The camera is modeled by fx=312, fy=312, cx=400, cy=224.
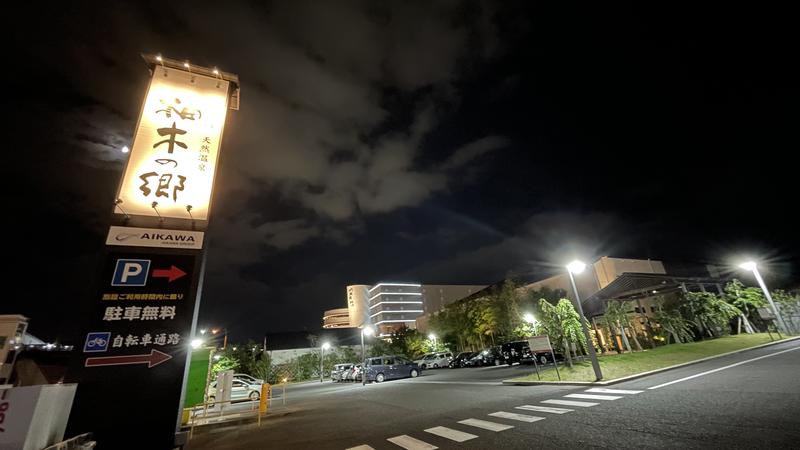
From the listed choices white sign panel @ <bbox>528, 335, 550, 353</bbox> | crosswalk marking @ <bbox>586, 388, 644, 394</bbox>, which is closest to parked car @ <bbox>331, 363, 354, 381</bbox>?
white sign panel @ <bbox>528, 335, 550, 353</bbox>

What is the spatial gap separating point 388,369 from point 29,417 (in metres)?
22.8

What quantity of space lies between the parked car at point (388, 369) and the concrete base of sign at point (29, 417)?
21.6 metres

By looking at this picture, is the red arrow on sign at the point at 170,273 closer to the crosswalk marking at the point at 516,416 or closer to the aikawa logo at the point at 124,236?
the aikawa logo at the point at 124,236

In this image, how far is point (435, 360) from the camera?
33.6m

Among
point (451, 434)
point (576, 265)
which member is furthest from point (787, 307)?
point (451, 434)

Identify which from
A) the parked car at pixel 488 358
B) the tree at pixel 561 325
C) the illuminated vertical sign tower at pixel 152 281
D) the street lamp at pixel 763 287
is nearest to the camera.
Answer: the illuminated vertical sign tower at pixel 152 281

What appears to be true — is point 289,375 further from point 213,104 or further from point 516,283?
point 213,104

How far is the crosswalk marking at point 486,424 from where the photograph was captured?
7012 mm

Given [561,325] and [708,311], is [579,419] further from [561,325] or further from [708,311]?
[708,311]

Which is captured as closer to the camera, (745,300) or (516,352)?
(516,352)

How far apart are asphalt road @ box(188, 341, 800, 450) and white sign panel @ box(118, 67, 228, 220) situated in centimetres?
633

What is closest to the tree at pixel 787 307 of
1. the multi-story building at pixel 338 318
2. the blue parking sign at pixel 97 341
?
the blue parking sign at pixel 97 341

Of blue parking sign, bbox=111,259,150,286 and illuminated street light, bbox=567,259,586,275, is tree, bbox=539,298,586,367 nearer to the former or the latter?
illuminated street light, bbox=567,259,586,275

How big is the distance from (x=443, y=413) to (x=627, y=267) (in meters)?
42.0
